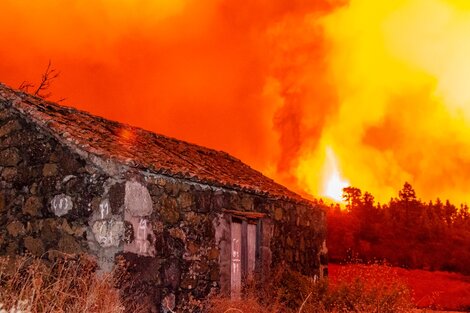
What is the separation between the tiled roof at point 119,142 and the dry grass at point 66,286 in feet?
5.39

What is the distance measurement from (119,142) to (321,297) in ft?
15.4

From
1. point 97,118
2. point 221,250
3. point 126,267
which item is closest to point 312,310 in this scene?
point 221,250

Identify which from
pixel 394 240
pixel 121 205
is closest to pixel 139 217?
pixel 121 205

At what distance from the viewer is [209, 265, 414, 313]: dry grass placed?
31.6 ft

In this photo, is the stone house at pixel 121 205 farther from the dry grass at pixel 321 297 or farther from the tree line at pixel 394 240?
the tree line at pixel 394 240

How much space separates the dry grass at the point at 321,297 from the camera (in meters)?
9.63

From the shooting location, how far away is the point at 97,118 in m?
11.3

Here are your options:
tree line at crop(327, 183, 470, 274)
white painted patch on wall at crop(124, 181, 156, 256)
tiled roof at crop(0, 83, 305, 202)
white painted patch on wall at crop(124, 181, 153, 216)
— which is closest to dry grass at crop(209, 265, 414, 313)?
white painted patch on wall at crop(124, 181, 156, 256)

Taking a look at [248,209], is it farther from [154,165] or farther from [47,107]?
[47,107]

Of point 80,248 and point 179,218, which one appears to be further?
point 179,218

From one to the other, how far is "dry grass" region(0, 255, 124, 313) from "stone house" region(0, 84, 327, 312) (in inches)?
8.1

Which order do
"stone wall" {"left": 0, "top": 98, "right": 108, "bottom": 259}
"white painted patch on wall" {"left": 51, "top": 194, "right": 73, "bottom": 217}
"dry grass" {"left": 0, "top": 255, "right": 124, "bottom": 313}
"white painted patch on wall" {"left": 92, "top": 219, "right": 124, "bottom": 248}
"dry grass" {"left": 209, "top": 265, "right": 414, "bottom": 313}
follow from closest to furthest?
1. "dry grass" {"left": 0, "top": 255, "right": 124, "bottom": 313}
2. "white painted patch on wall" {"left": 92, "top": 219, "right": 124, "bottom": 248}
3. "stone wall" {"left": 0, "top": 98, "right": 108, "bottom": 259}
4. "white painted patch on wall" {"left": 51, "top": 194, "right": 73, "bottom": 217}
5. "dry grass" {"left": 209, "top": 265, "right": 414, "bottom": 313}

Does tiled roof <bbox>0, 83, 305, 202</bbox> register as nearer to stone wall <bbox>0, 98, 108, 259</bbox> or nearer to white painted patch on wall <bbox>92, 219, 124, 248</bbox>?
stone wall <bbox>0, 98, 108, 259</bbox>

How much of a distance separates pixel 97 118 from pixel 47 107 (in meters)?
1.42
